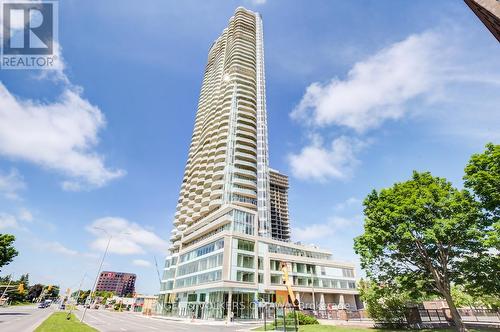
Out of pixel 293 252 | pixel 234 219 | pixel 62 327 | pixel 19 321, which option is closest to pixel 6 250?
pixel 19 321

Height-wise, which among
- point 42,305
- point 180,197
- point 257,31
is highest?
point 257,31

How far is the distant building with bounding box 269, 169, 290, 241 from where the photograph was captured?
114 m

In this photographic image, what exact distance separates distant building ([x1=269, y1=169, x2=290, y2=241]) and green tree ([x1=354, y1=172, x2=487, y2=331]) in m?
86.5

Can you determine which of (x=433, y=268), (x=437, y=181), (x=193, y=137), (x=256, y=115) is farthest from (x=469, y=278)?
(x=193, y=137)

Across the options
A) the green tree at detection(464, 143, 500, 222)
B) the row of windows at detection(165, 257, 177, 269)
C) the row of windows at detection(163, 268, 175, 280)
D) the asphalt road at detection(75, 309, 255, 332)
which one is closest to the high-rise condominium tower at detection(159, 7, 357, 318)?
the row of windows at detection(163, 268, 175, 280)

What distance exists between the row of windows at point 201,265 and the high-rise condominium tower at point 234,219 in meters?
0.19

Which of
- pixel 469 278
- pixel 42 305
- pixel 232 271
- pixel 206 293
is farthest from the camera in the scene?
pixel 42 305

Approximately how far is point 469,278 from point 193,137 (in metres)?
91.5

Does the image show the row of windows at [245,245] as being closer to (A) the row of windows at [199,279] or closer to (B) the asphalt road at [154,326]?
(A) the row of windows at [199,279]

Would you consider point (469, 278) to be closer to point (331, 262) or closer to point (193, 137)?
point (331, 262)

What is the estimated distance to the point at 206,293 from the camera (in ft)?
169

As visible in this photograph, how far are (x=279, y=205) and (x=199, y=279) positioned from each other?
248 feet

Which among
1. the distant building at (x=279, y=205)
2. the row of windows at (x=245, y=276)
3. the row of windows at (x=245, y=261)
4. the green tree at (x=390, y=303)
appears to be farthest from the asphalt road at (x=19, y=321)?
the distant building at (x=279, y=205)

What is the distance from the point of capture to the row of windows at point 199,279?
4816 centimetres
